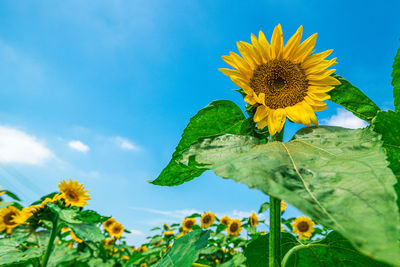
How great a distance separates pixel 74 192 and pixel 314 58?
123 inches

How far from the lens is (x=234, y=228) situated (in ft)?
17.6

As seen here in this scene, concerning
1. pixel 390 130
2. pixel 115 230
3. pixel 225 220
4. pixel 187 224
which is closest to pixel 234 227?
pixel 225 220

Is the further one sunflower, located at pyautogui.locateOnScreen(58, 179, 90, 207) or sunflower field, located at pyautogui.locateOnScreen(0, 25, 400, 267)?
sunflower, located at pyautogui.locateOnScreen(58, 179, 90, 207)

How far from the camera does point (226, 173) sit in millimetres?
514

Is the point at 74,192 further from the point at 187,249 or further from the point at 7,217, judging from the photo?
the point at 187,249

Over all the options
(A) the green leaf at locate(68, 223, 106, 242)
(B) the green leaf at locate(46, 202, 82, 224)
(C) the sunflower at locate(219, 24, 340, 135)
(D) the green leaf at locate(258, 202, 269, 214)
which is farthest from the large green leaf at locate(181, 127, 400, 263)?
(D) the green leaf at locate(258, 202, 269, 214)

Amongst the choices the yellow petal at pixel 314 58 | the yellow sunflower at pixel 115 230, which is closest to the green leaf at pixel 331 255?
the yellow petal at pixel 314 58

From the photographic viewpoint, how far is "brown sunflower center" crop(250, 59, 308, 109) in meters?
1.01

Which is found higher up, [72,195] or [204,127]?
[72,195]

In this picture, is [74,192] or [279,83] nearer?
[279,83]

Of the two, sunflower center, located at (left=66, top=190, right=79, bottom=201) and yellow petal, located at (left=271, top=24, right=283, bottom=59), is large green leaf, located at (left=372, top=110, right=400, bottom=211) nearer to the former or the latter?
yellow petal, located at (left=271, top=24, right=283, bottom=59)

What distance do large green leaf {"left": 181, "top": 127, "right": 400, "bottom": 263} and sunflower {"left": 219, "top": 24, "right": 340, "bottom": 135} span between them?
0.30 meters

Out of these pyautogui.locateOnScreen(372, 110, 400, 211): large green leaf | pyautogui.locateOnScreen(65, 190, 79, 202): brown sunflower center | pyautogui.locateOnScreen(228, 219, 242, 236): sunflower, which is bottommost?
pyautogui.locateOnScreen(372, 110, 400, 211): large green leaf

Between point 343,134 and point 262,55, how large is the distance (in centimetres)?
48
